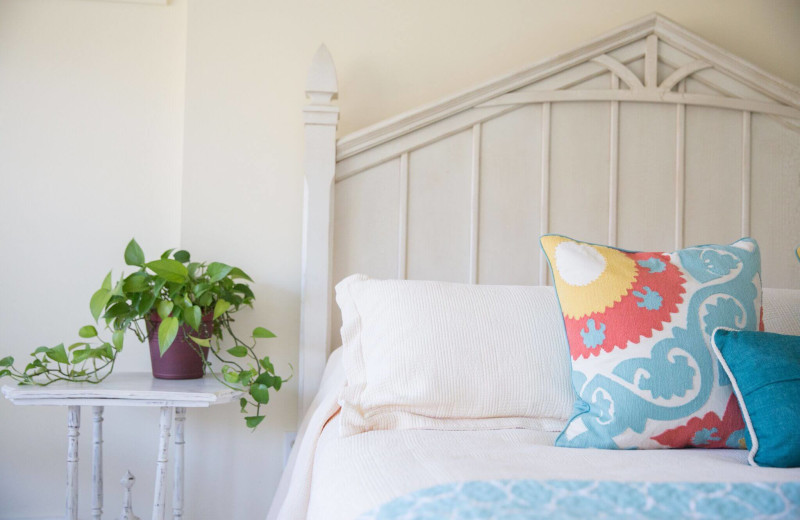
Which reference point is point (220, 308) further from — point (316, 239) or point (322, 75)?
point (322, 75)

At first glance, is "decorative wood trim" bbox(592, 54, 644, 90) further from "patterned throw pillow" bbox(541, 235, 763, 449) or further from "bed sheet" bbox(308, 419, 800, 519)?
"bed sheet" bbox(308, 419, 800, 519)

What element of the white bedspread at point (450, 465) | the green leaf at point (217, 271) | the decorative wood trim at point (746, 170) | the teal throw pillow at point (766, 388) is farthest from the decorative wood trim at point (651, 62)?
the green leaf at point (217, 271)

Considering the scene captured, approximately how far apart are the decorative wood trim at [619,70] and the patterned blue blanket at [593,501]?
1.24 m

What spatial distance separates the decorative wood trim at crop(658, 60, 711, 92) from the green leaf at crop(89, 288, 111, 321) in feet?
4.64

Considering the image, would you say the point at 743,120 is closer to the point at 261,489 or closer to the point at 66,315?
the point at 261,489

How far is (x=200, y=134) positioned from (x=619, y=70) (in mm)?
1070

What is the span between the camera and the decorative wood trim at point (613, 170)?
1752 mm

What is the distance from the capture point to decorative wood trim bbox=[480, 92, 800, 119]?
174 cm

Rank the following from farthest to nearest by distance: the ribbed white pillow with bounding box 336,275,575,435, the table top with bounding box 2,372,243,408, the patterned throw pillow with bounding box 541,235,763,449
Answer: the table top with bounding box 2,372,243,408
the ribbed white pillow with bounding box 336,275,575,435
the patterned throw pillow with bounding box 541,235,763,449

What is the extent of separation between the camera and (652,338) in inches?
42.4

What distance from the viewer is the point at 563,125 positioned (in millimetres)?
1767

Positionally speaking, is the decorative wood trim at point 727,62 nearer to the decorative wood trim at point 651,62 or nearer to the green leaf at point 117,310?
the decorative wood trim at point 651,62

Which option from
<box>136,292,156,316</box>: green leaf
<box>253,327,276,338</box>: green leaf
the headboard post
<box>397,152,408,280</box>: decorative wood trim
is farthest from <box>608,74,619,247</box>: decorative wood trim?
<box>136,292,156,316</box>: green leaf

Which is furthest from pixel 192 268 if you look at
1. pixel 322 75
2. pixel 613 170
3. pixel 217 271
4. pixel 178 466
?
pixel 613 170
